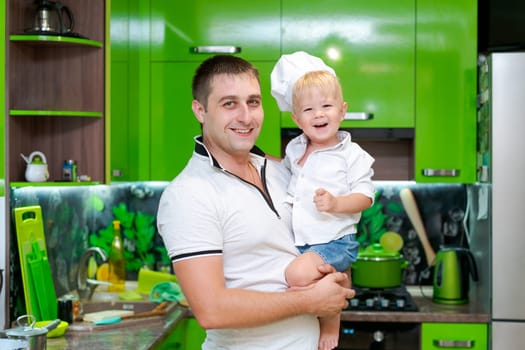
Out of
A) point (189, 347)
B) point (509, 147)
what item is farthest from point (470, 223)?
point (189, 347)

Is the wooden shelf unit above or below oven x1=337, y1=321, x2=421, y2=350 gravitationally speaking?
above

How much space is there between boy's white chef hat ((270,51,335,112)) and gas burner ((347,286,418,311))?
59.6 inches

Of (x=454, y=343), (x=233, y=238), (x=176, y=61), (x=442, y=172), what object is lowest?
(x=454, y=343)

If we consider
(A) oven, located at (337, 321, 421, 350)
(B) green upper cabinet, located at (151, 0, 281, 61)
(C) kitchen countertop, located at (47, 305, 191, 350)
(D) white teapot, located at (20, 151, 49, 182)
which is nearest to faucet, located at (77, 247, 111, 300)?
(C) kitchen countertop, located at (47, 305, 191, 350)

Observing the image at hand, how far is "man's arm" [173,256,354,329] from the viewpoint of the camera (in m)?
1.83

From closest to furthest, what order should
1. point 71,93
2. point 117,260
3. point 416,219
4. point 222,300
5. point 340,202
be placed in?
point 222,300 → point 340,202 → point 71,93 → point 117,260 → point 416,219

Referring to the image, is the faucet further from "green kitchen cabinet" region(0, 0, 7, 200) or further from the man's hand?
the man's hand

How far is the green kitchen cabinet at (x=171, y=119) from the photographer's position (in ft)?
12.4

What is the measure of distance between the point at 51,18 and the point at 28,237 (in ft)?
2.80

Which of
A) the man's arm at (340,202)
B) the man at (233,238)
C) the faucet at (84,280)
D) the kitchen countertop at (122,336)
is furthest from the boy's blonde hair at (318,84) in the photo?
the faucet at (84,280)

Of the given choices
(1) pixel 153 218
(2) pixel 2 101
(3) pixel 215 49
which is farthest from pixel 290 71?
(1) pixel 153 218

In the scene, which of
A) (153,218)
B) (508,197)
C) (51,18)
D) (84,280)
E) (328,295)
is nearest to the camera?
(328,295)

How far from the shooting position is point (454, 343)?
3396mm

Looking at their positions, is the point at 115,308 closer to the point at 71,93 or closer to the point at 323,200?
the point at 71,93
